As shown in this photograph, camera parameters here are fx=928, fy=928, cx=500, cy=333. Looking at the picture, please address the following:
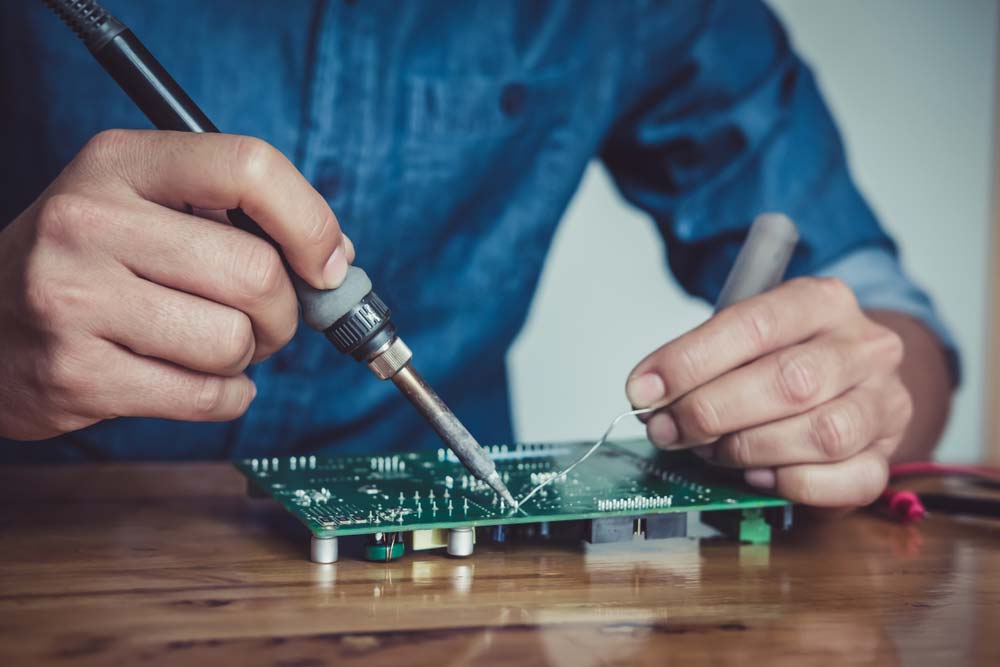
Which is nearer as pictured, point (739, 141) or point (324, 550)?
point (324, 550)

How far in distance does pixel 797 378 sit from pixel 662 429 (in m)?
0.12

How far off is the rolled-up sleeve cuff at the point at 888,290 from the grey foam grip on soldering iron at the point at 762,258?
0.42 metres

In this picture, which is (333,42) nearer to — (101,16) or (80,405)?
(101,16)

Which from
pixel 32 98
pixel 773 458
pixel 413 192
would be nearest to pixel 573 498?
pixel 773 458

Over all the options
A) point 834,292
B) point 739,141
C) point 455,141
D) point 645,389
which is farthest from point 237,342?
point 739,141

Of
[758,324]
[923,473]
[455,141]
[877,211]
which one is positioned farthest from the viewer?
[877,211]

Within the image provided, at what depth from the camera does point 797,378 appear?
0.78 meters

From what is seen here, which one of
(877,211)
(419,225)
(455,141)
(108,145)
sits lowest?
(108,145)

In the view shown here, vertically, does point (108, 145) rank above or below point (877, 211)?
below

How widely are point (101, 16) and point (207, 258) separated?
7.7 inches

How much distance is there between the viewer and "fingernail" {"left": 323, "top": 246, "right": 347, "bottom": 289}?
65cm

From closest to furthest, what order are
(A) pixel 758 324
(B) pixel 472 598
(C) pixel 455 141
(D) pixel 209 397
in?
(B) pixel 472 598
(D) pixel 209 397
(A) pixel 758 324
(C) pixel 455 141

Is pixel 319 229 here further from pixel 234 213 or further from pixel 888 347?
pixel 888 347

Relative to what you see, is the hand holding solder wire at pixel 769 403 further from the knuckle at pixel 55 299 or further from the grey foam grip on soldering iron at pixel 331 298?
the knuckle at pixel 55 299
